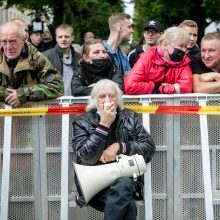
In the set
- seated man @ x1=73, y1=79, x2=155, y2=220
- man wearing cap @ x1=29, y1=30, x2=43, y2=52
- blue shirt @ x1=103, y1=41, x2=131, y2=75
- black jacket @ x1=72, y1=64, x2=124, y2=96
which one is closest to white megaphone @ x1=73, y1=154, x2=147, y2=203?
seated man @ x1=73, y1=79, x2=155, y2=220

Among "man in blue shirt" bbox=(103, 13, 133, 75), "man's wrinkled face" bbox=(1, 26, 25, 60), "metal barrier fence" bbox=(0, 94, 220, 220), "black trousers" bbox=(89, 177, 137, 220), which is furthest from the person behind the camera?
"man in blue shirt" bbox=(103, 13, 133, 75)

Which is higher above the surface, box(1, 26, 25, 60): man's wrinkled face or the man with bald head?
box(1, 26, 25, 60): man's wrinkled face

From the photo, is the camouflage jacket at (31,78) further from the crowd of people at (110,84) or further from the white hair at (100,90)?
the white hair at (100,90)

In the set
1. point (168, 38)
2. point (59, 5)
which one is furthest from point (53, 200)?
point (59, 5)

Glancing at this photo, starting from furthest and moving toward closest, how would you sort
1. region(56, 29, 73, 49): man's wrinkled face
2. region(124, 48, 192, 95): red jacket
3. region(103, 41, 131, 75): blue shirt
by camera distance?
1. region(56, 29, 73, 49): man's wrinkled face
2. region(103, 41, 131, 75): blue shirt
3. region(124, 48, 192, 95): red jacket

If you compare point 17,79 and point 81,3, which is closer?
point 17,79

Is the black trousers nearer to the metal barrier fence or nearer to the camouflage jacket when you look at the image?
the metal barrier fence

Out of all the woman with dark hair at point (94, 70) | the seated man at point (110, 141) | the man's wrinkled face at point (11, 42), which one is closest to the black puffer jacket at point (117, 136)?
the seated man at point (110, 141)

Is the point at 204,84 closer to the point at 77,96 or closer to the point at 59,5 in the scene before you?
the point at 77,96

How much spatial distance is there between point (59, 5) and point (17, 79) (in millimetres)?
16426

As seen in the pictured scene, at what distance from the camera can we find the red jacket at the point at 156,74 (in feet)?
21.2

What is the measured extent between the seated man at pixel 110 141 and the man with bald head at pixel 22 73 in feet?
1.70

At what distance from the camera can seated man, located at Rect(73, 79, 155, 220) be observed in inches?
223

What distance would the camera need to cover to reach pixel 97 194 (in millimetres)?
5887
